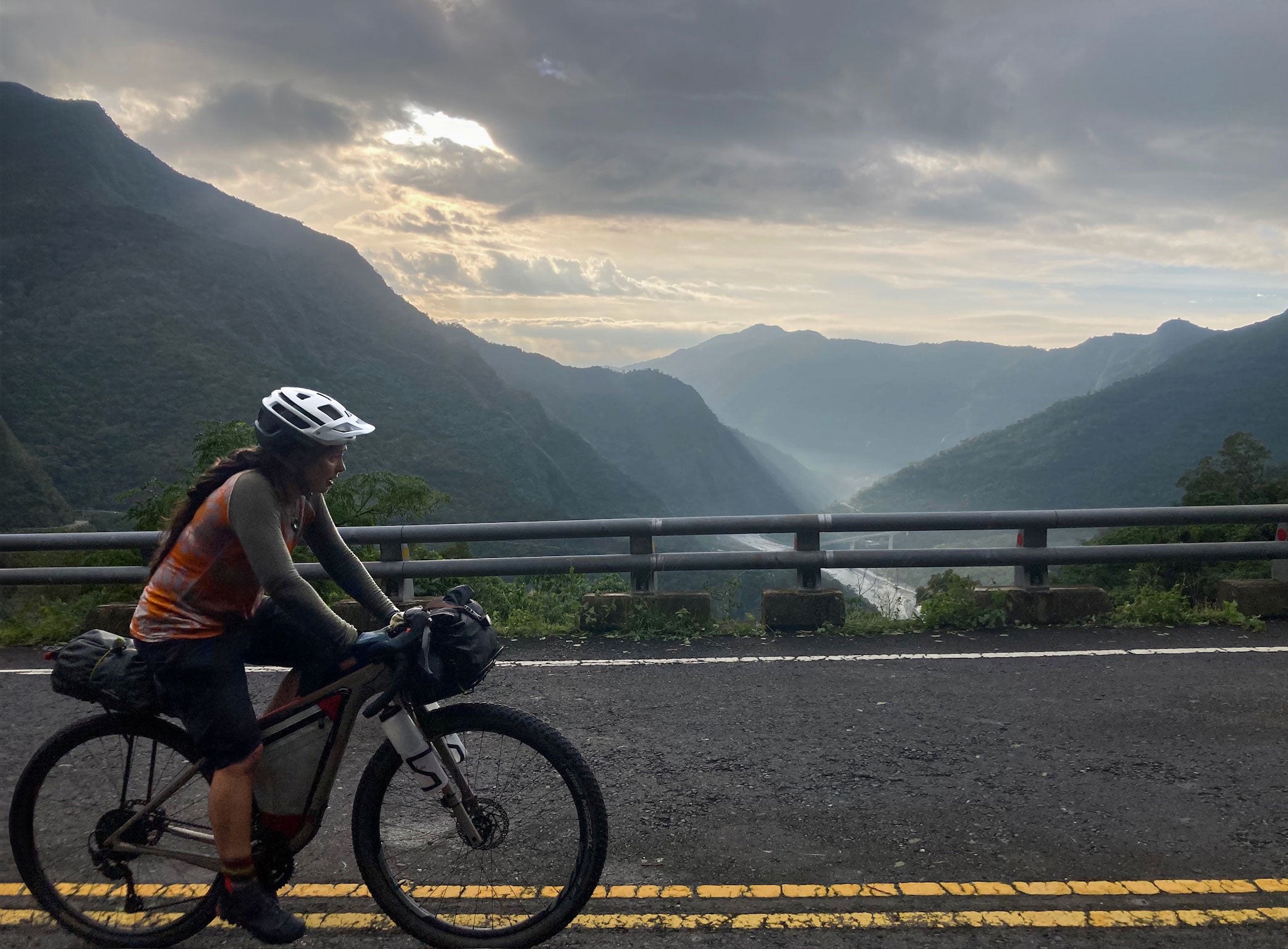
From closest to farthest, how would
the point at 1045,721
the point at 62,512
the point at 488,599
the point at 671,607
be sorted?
the point at 1045,721 < the point at 671,607 < the point at 488,599 < the point at 62,512

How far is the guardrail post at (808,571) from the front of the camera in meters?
8.43

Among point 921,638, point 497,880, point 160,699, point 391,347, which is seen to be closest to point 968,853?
point 497,880

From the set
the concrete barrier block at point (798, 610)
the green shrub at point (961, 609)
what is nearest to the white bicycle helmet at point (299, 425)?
the concrete barrier block at point (798, 610)

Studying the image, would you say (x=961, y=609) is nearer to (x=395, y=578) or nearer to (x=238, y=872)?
(x=395, y=578)

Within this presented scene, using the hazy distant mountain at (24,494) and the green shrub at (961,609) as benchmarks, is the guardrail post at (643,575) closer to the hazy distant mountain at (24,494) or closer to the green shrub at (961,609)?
the green shrub at (961,609)

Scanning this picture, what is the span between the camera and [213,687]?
3.04m

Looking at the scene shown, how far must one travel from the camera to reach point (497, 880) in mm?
3234

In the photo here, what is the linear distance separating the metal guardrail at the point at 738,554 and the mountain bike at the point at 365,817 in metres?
4.90

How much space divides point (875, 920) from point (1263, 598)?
6.50 m

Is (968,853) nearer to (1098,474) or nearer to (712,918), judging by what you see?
(712,918)

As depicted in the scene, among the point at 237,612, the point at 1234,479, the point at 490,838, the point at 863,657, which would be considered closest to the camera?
the point at 237,612

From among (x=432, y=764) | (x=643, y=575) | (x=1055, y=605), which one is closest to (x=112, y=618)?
(x=643, y=575)

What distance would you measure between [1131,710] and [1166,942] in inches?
107

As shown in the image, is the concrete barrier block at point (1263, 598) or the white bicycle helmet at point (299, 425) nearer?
the white bicycle helmet at point (299, 425)
